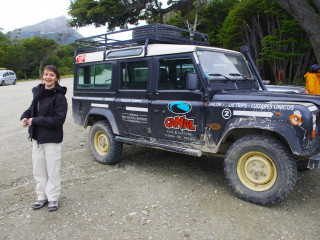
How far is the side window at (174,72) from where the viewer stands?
14.0ft

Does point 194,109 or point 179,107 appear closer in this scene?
point 194,109

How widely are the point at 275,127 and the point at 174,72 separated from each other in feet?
5.89

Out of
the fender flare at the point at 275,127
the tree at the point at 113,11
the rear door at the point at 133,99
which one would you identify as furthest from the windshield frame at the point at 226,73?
the tree at the point at 113,11

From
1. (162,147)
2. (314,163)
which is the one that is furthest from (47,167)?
(314,163)

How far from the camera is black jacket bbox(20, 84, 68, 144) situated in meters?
3.58

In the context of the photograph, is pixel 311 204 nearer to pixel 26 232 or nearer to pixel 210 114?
pixel 210 114

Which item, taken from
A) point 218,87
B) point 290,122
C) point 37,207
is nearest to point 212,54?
point 218,87

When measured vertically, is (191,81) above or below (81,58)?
below

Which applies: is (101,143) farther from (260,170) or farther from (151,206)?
(260,170)

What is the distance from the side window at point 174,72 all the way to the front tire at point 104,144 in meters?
1.52

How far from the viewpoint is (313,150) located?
11.0ft

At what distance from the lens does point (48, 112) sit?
141 inches

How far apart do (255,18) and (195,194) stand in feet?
47.1

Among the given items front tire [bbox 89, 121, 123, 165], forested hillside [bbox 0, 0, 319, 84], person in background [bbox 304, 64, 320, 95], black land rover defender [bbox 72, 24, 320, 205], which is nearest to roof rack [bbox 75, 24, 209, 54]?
black land rover defender [bbox 72, 24, 320, 205]
